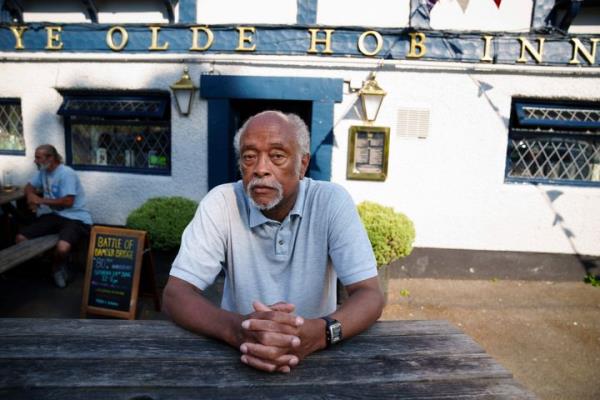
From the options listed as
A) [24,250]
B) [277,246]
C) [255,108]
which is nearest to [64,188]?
[24,250]

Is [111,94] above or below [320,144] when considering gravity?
above

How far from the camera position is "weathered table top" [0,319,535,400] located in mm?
1200

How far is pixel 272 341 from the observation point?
1.29 metres

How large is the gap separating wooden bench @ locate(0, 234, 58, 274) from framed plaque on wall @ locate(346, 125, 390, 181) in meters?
3.88

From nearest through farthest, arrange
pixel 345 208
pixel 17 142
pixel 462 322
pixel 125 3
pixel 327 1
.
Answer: pixel 345 208, pixel 462 322, pixel 327 1, pixel 125 3, pixel 17 142

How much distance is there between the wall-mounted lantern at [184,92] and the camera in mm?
5527

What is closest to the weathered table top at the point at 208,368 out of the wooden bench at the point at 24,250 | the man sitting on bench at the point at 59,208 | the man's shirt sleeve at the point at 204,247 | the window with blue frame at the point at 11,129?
the man's shirt sleeve at the point at 204,247

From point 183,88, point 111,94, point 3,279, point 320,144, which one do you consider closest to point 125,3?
point 111,94

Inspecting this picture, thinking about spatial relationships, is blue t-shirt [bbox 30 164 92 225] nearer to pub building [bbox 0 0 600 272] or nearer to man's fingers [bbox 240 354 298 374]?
pub building [bbox 0 0 600 272]

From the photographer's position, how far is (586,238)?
5.52 meters

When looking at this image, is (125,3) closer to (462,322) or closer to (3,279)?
(3,279)

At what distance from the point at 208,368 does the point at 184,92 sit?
4.91 m

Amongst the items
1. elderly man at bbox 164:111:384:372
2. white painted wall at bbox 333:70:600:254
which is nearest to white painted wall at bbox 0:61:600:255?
white painted wall at bbox 333:70:600:254

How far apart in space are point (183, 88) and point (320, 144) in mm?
2069
